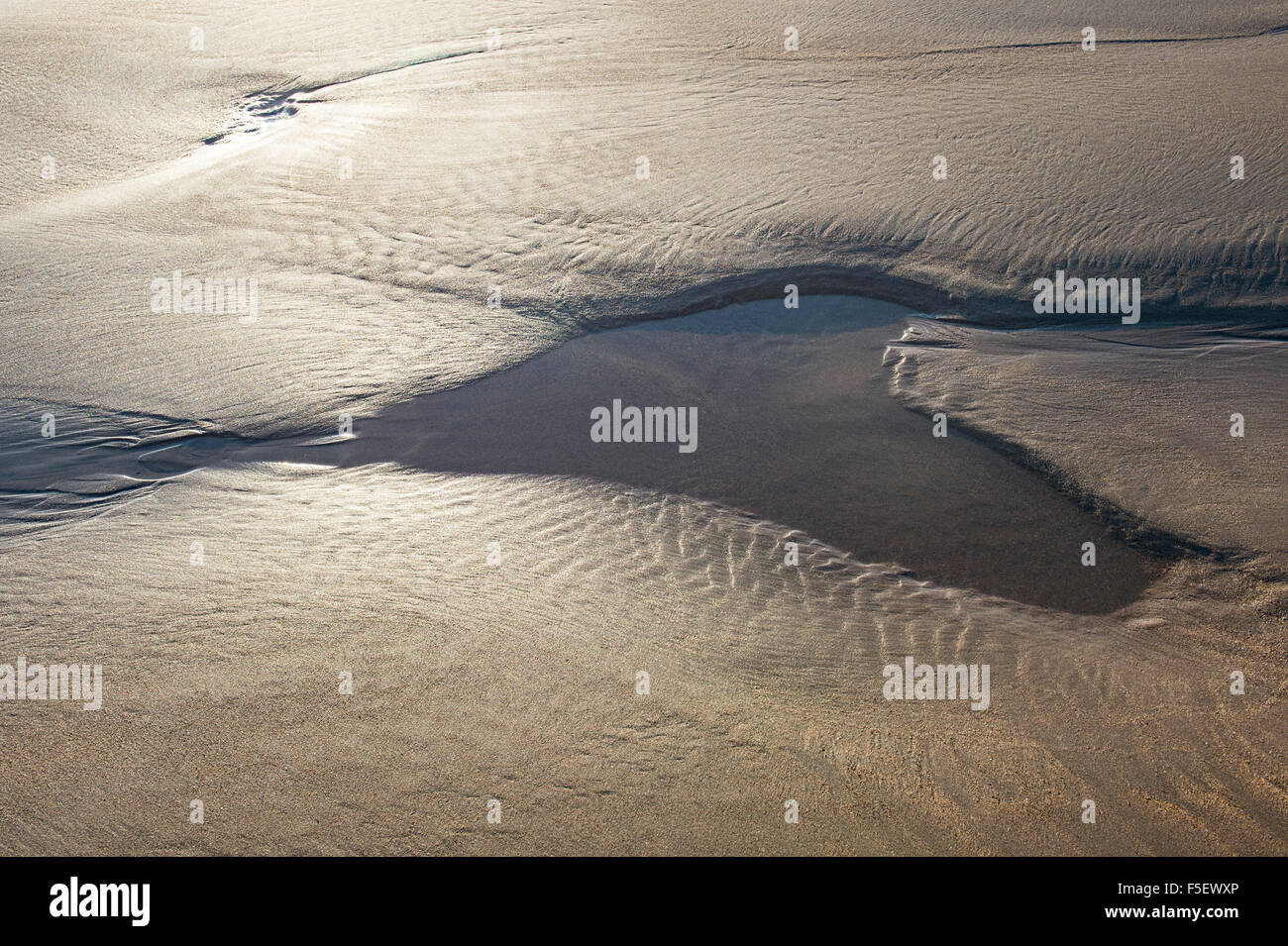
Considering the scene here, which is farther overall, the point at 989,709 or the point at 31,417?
the point at 31,417

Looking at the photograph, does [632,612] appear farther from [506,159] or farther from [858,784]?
[506,159]

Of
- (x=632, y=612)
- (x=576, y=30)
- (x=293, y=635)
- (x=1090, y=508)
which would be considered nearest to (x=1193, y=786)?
(x=1090, y=508)

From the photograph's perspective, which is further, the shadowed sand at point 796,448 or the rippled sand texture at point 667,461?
the shadowed sand at point 796,448

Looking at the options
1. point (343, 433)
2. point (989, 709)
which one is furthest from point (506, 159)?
point (989, 709)

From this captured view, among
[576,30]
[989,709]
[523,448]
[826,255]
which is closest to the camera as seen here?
[989,709]

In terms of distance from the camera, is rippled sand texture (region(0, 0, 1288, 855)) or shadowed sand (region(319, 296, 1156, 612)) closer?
rippled sand texture (region(0, 0, 1288, 855))

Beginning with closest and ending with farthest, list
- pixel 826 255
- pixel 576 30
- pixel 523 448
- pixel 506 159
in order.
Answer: pixel 523 448, pixel 826 255, pixel 506 159, pixel 576 30

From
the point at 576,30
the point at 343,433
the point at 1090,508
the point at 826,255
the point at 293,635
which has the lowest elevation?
the point at 293,635

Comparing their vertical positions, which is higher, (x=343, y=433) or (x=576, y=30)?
(x=576, y=30)
